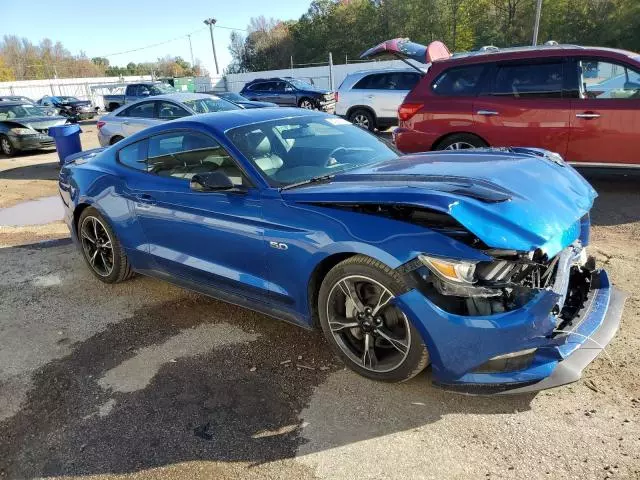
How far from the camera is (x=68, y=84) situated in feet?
161

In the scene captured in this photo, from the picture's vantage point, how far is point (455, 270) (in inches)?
99.2

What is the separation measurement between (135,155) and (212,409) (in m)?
2.47

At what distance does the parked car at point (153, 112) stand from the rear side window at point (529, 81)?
6027 millimetres

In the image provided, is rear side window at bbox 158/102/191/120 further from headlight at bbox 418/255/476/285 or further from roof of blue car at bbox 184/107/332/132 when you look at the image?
headlight at bbox 418/255/476/285

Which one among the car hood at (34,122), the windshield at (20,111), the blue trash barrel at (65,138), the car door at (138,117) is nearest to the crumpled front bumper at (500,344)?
the car door at (138,117)

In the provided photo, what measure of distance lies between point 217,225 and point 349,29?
2429 inches

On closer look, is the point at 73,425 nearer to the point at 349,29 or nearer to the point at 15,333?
the point at 15,333

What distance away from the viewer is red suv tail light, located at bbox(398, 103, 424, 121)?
7.31m

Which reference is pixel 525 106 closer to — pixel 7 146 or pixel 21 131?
pixel 21 131

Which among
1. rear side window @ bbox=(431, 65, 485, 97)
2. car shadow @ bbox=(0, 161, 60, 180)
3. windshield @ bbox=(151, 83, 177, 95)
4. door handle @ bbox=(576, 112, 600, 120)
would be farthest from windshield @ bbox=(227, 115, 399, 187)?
windshield @ bbox=(151, 83, 177, 95)

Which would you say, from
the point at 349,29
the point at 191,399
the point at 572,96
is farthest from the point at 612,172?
the point at 349,29

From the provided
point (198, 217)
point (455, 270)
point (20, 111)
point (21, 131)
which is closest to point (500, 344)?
point (455, 270)

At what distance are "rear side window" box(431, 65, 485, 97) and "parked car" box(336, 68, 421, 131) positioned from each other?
221 inches

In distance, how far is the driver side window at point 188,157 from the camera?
11.9 ft
